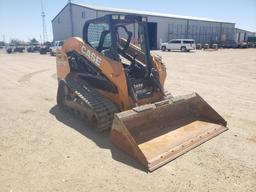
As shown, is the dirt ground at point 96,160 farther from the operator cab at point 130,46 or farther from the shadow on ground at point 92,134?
the operator cab at point 130,46

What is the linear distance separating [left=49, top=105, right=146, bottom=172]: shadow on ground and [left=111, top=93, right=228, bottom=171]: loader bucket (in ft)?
0.35

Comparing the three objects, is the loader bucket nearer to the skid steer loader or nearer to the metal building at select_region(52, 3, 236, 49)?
the skid steer loader

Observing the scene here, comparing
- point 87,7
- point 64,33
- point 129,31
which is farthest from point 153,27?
point 129,31

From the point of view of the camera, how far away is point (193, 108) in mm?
5625

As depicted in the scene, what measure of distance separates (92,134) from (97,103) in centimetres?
65

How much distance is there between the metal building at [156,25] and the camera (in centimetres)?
3550

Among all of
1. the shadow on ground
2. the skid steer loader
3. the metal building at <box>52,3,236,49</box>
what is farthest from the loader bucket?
the metal building at <box>52,3,236,49</box>

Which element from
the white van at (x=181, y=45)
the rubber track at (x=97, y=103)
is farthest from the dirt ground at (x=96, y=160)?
the white van at (x=181, y=45)

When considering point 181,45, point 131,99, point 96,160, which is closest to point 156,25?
point 181,45

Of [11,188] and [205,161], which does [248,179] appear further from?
[11,188]

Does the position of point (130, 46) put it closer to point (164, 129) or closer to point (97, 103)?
point (97, 103)

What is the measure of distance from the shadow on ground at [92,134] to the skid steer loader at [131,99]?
0.12 meters

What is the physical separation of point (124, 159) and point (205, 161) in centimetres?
131

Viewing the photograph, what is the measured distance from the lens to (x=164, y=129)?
4988 millimetres
